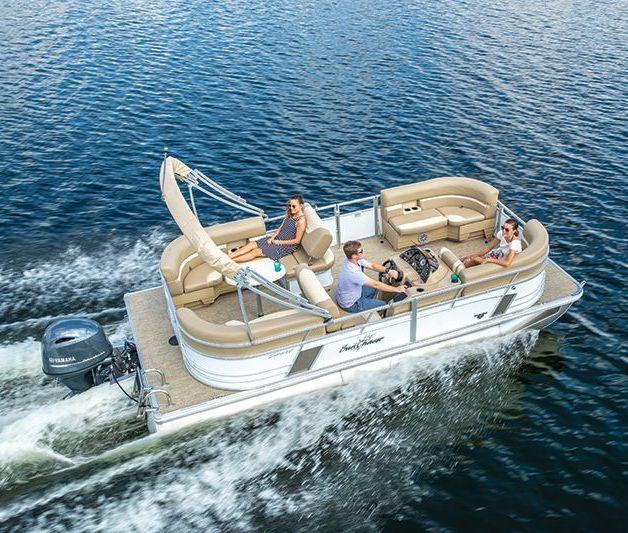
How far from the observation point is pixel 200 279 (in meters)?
11.7

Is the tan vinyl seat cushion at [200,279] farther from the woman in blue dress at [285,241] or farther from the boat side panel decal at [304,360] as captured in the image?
the boat side panel decal at [304,360]

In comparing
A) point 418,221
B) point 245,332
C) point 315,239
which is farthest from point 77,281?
point 418,221

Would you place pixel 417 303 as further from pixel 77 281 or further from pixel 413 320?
pixel 77 281

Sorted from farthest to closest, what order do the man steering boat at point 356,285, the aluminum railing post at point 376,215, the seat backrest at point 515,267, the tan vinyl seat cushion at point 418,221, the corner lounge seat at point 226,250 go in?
1. the aluminum railing post at point 376,215
2. the tan vinyl seat cushion at point 418,221
3. the corner lounge seat at point 226,250
4. the seat backrest at point 515,267
5. the man steering boat at point 356,285

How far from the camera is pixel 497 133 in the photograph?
23.1 m

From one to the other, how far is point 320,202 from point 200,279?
823 centimetres

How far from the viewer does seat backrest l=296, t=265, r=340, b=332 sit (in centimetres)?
1052

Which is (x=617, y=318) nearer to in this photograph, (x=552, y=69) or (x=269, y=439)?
(x=269, y=439)

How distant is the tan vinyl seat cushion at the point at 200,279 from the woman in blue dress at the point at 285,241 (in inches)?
24.2

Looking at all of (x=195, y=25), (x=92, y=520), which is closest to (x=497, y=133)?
(x=92, y=520)

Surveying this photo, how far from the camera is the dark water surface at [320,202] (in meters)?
→ 9.75

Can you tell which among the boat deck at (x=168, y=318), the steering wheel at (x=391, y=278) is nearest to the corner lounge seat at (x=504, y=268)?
the steering wheel at (x=391, y=278)

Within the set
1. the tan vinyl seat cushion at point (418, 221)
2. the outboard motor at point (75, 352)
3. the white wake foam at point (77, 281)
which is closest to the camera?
the outboard motor at point (75, 352)

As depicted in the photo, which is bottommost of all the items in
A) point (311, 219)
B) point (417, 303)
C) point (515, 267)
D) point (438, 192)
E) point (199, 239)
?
point (417, 303)
